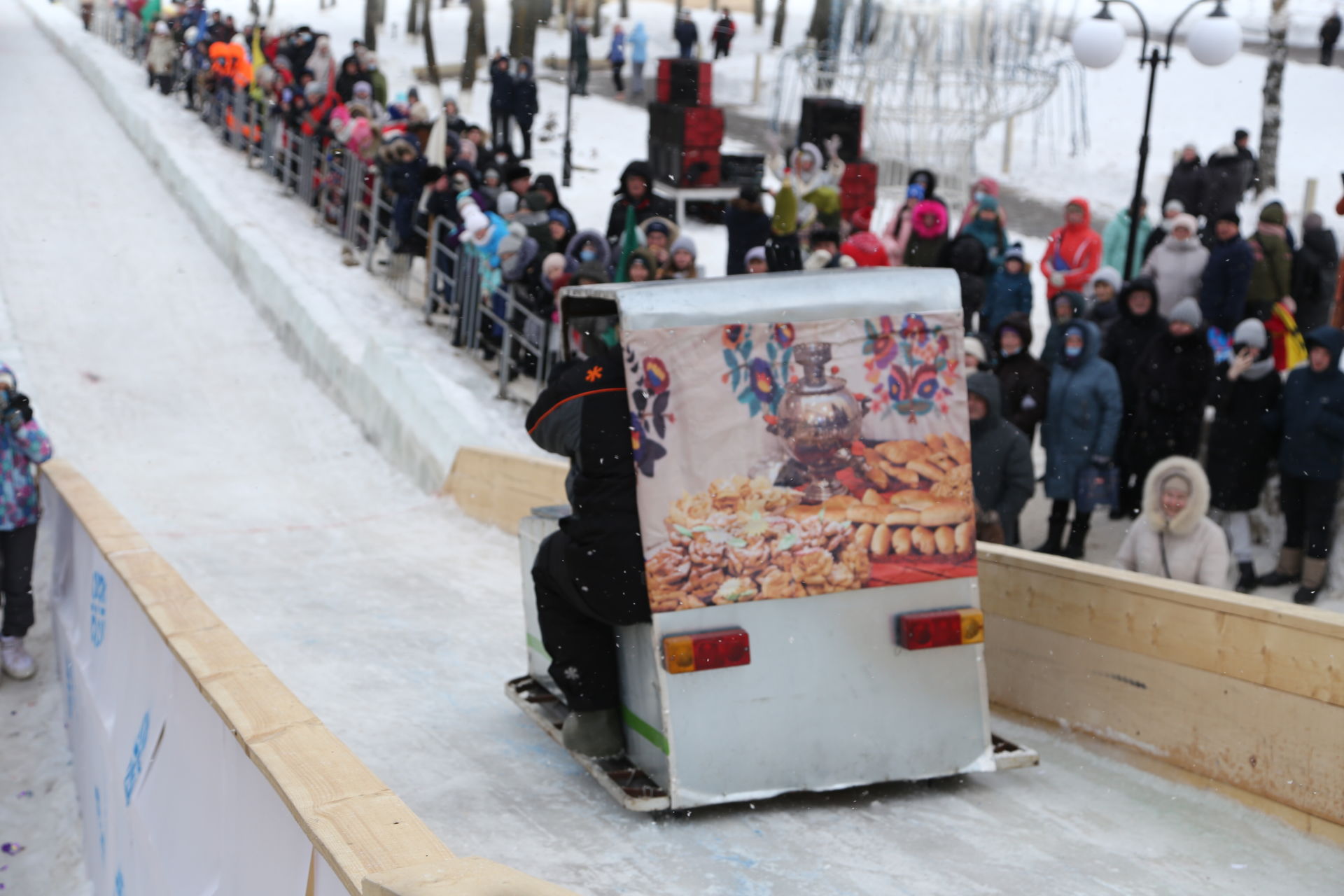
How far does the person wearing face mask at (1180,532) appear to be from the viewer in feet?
18.8

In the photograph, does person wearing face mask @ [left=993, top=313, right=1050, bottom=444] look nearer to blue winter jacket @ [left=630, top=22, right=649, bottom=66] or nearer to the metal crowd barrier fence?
the metal crowd barrier fence

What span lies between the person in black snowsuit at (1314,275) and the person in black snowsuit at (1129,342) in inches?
94.2

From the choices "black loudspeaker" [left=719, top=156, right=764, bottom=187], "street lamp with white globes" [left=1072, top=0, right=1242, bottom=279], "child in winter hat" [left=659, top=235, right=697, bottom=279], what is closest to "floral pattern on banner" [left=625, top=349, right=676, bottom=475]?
"child in winter hat" [left=659, top=235, right=697, bottom=279]

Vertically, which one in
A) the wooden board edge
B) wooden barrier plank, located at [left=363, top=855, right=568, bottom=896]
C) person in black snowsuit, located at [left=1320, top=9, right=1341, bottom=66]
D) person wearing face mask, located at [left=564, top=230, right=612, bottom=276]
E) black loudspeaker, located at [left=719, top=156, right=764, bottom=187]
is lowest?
the wooden board edge

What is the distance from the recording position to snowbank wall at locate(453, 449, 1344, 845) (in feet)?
15.5

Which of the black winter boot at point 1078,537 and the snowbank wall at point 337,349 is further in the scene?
the snowbank wall at point 337,349

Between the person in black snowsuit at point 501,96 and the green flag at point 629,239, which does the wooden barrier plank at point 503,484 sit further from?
the person in black snowsuit at point 501,96

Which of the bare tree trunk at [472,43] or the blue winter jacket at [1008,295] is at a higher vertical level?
the bare tree trunk at [472,43]

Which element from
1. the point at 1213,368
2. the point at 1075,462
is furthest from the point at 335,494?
the point at 1213,368

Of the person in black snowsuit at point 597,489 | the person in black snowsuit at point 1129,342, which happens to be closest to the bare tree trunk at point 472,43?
the person in black snowsuit at point 1129,342

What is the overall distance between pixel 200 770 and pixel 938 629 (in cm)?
234

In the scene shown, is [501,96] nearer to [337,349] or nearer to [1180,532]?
[337,349]

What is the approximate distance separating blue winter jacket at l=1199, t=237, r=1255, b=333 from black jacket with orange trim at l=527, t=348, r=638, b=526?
242 inches

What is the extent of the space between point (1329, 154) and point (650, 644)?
2409 cm
